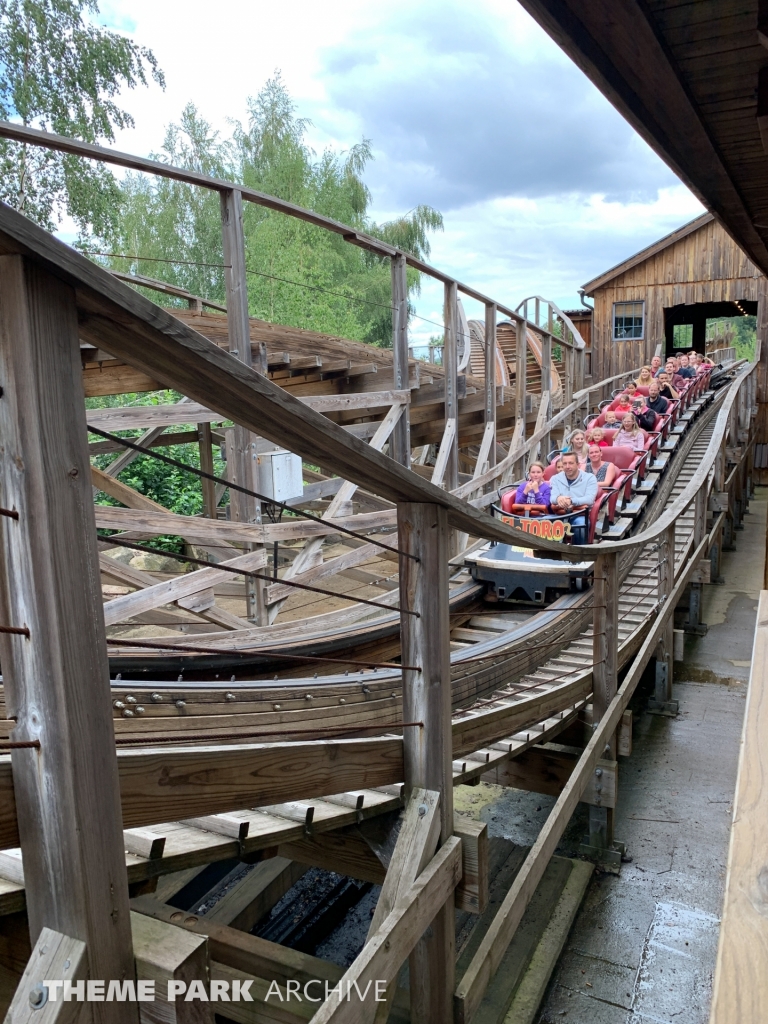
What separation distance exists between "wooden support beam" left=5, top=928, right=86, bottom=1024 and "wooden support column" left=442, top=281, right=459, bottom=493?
668 centimetres

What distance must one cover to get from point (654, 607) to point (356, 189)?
22.8m

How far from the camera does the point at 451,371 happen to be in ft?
25.9

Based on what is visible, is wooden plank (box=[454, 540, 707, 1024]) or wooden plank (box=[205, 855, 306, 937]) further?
wooden plank (box=[205, 855, 306, 937])

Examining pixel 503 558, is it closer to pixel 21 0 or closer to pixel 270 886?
pixel 270 886

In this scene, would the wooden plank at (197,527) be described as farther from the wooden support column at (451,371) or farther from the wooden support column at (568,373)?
the wooden support column at (568,373)

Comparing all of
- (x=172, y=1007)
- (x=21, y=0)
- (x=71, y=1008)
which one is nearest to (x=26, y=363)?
(x=71, y=1008)

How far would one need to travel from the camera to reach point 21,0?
13.1 m

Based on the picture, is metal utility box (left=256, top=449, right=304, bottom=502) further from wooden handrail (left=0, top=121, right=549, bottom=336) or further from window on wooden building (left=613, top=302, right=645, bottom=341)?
window on wooden building (left=613, top=302, right=645, bottom=341)

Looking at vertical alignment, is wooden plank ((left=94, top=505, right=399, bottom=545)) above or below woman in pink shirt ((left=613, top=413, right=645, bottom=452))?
below

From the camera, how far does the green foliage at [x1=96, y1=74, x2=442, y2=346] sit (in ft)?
74.6

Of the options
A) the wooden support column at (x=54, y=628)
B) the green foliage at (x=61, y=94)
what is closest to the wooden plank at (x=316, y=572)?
the wooden support column at (x=54, y=628)

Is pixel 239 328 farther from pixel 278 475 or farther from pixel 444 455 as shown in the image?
pixel 444 455

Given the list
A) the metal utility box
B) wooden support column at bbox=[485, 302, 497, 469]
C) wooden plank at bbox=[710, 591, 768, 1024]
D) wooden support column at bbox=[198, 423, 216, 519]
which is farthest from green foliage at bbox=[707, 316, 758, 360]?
wooden plank at bbox=[710, 591, 768, 1024]

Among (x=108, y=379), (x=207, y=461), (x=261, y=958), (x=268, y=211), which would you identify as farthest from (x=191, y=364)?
(x=268, y=211)
